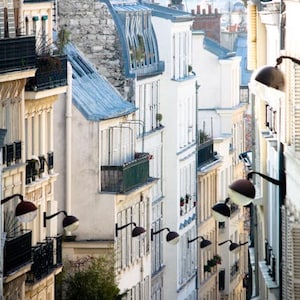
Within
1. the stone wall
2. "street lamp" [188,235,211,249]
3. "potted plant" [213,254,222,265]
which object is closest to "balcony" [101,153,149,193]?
the stone wall

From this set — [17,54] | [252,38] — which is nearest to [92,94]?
[252,38]

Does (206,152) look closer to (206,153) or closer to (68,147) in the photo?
(206,153)

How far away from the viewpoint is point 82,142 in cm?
6925

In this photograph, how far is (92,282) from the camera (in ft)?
213

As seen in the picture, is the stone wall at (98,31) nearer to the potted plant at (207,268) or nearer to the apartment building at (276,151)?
the apartment building at (276,151)

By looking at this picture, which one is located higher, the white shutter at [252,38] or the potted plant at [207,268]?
the white shutter at [252,38]

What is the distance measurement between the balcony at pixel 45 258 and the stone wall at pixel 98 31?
1772cm

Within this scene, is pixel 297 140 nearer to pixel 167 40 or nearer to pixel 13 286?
pixel 13 286

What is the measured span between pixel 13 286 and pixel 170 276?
35.2 m

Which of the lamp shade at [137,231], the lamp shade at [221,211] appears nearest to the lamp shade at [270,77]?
the lamp shade at [221,211]

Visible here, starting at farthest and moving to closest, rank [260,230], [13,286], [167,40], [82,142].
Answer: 1. [167,40]
2. [82,142]
3. [260,230]
4. [13,286]

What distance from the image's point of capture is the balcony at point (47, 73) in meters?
55.2

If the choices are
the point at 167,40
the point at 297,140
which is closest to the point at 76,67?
the point at 167,40

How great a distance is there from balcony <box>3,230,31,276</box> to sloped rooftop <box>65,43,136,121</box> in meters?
16.2
